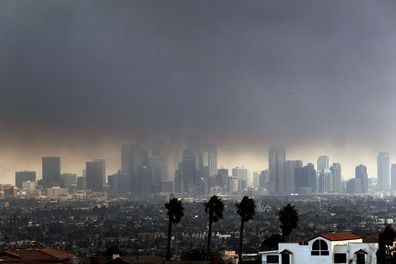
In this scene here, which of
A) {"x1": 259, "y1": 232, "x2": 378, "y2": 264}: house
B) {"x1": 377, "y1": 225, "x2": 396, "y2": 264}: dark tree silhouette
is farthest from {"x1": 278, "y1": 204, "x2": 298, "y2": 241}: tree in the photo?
{"x1": 259, "y1": 232, "x2": 378, "y2": 264}: house

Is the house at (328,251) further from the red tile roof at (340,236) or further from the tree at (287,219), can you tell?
the tree at (287,219)

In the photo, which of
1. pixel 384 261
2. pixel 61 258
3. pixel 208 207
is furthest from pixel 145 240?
pixel 384 261

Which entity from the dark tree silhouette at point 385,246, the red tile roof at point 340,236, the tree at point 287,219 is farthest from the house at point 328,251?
the tree at point 287,219

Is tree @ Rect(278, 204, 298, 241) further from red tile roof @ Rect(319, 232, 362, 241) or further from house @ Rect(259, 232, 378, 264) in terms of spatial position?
house @ Rect(259, 232, 378, 264)

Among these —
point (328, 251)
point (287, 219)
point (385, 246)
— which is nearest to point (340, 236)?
point (328, 251)

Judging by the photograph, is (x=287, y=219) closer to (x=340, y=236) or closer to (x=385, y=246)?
(x=340, y=236)

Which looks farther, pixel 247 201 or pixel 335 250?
pixel 247 201

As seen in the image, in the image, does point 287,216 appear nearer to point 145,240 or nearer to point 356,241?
point 356,241
